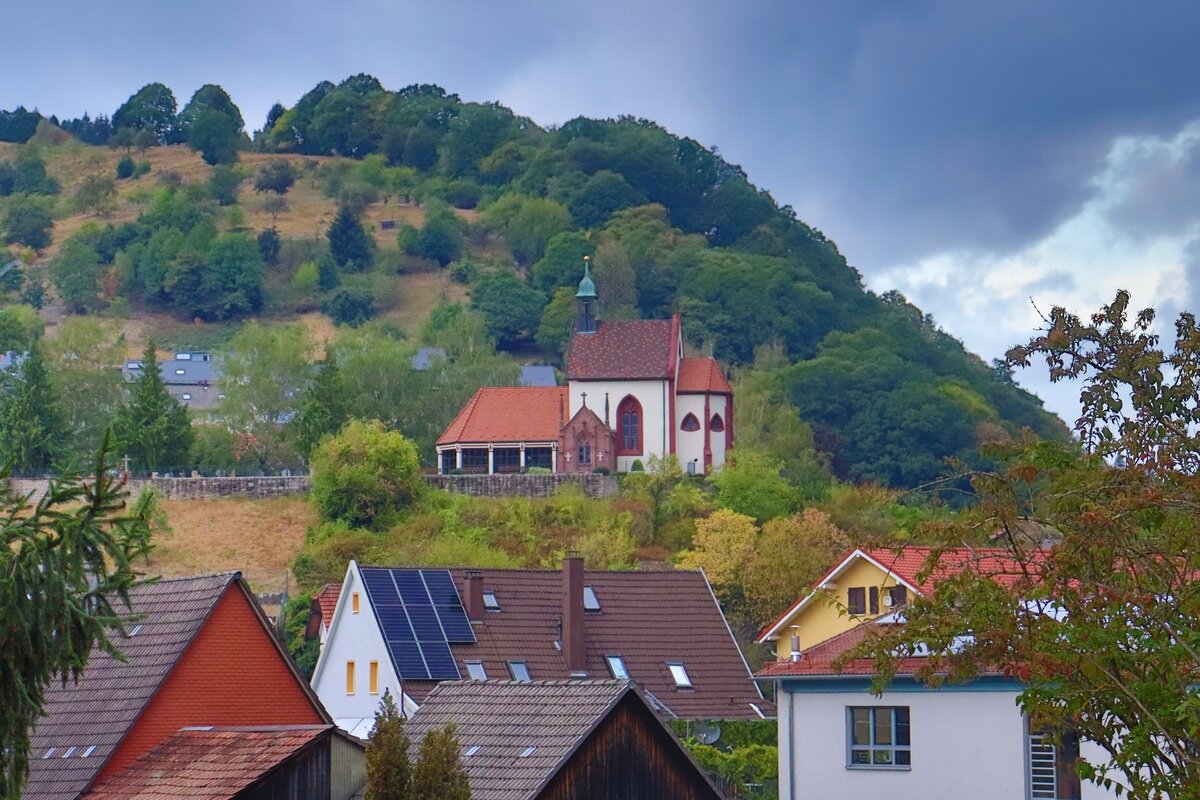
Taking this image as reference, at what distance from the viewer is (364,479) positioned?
3012 inches

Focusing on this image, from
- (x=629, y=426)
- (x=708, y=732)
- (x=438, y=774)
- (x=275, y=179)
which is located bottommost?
(x=708, y=732)

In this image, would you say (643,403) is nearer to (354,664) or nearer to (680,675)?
(354,664)

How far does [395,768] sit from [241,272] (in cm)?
13374

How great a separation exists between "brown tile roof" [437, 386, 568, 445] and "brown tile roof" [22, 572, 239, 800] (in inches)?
2157

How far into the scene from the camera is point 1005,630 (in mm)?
17422

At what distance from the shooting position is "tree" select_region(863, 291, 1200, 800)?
1689 cm

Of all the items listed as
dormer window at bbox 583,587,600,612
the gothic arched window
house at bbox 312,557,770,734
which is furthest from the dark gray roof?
dormer window at bbox 583,587,600,612

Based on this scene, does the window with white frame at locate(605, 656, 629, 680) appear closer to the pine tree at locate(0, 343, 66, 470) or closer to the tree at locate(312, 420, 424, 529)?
the tree at locate(312, 420, 424, 529)

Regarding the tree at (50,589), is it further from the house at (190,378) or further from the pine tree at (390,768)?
the house at (190,378)

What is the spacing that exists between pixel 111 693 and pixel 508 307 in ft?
366

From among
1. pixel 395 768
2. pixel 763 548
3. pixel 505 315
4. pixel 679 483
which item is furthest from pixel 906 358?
pixel 395 768

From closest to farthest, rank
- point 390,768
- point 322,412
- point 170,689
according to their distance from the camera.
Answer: point 390,768 → point 170,689 → point 322,412

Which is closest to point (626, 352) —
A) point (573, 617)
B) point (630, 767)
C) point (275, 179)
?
point (573, 617)

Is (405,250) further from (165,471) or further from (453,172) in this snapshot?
(165,471)
